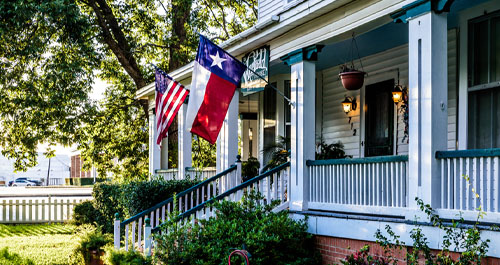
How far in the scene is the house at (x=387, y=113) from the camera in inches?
282

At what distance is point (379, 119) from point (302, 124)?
8.88 feet

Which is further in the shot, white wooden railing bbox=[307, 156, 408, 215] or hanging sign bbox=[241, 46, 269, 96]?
hanging sign bbox=[241, 46, 269, 96]

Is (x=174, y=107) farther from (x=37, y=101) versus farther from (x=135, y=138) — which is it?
(x=135, y=138)

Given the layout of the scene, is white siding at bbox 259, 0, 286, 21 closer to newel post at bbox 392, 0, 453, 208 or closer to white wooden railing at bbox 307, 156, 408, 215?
white wooden railing at bbox 307, 156, 408, 215

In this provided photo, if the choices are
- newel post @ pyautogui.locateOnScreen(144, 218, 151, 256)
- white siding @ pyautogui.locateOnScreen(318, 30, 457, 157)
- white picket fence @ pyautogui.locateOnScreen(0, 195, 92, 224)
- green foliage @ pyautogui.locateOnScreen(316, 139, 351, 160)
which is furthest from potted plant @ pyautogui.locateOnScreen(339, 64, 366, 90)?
white picket fence @ pyautogui.locateOnScreen(0, 195, 92, 224)

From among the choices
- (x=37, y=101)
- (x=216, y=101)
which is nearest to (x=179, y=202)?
(x=216, y=101)

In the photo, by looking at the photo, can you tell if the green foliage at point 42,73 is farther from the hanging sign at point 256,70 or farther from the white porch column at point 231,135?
the hanging sign at point 256,70

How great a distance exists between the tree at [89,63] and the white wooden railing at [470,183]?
15201 mm

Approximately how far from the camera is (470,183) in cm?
690

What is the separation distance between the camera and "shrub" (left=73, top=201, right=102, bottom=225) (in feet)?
61.8

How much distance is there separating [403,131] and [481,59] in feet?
8.16

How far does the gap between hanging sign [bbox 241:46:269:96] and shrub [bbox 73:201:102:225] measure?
29.1 feet

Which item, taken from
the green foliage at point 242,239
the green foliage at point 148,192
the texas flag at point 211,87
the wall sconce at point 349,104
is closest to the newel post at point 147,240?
the green foliage at point 242,239

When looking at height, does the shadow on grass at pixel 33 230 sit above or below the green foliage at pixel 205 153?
below
